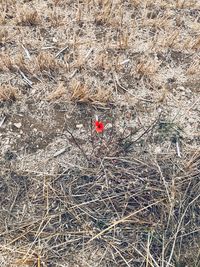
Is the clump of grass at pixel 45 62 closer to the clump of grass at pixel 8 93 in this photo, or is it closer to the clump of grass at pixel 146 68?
the clump of grass at pixel 8 93

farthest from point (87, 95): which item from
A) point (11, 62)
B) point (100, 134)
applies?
point (11, 62)

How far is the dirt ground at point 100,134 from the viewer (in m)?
2.52

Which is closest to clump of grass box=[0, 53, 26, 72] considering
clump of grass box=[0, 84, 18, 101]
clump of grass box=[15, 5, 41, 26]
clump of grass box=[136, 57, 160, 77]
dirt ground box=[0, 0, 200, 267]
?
dirt ground box=[0, 0, 200, 267]

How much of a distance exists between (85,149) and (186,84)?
45.4 inches

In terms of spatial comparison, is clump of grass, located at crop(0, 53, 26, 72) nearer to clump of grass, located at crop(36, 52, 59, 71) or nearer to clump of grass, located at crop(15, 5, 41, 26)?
clump of grass, located at crop(36, 52, 59, 71)

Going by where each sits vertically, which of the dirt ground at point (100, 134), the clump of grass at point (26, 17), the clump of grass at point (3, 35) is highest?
the clump of grass at point (26, 17)

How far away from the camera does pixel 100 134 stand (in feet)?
9.95

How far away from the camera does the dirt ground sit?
2.52 meters

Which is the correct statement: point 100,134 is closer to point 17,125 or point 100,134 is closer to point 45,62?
point 17,125

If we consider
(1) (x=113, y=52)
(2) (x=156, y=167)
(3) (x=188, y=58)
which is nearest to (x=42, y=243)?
(2) (x=156, y=167)

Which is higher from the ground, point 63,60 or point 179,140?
point 63,60

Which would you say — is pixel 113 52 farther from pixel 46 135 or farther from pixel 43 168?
pixel 43 168

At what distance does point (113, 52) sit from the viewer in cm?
358

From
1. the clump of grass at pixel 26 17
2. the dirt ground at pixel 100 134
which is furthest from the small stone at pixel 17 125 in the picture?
the clump of grass at pixel 26 17
